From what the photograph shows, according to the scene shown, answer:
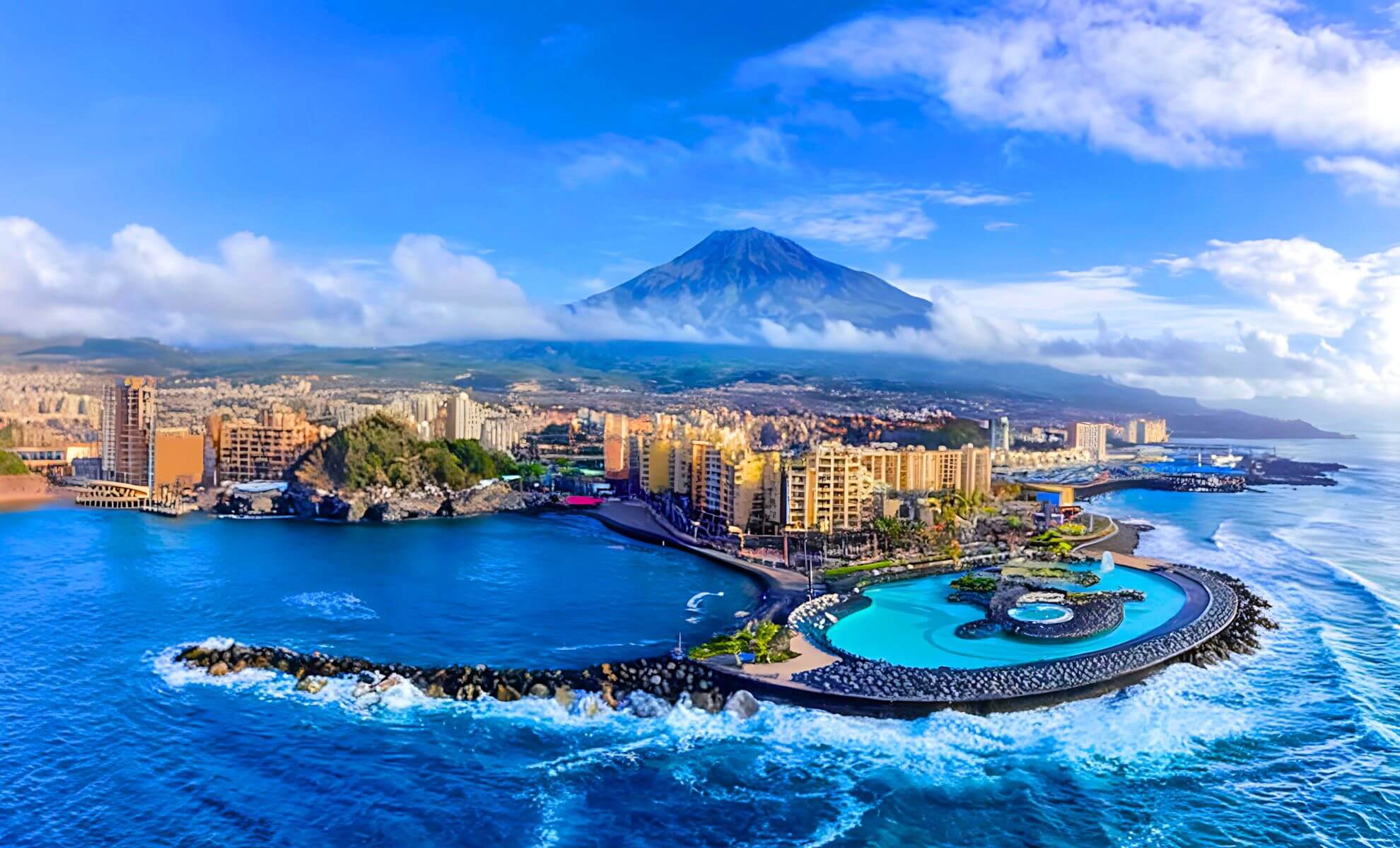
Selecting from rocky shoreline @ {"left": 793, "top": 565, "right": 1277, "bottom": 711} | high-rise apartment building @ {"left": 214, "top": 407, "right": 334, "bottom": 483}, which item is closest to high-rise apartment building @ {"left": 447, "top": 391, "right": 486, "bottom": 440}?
high-rise apartment building @ {"left": 214, "top": 407, "right": 334, "bottom": 483}

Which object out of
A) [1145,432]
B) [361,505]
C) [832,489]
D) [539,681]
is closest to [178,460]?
[361,505]

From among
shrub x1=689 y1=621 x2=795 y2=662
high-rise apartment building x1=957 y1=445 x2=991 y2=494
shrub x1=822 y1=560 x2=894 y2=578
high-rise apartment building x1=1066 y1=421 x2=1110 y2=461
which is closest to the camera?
shrub x1=689 y1=621 x2=795 y2=662

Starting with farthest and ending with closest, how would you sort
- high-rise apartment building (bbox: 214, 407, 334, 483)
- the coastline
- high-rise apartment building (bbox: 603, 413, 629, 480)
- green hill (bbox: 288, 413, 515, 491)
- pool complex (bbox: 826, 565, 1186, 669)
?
1. high-rise apartment building (bbox: 603, 413, 629, 480)
2. high-rise apartment building (bbox: 214, 407, 334, 483)
3. the coastline
4. green hill (bbox: 288, 413, 515, 491)
5. pool complex (bbox: 826, 565, 1186, 669)

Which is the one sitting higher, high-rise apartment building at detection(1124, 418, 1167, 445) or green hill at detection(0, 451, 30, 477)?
high-rise apartment building at detection(1124, 418, 1167, 445)

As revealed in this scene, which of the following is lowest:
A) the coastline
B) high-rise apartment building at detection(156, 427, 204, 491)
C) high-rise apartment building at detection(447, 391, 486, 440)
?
the coastline

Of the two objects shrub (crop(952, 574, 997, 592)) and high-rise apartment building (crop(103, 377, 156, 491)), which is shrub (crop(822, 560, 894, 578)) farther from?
high-rise apartment building (crop(103, 377, 156, 491))

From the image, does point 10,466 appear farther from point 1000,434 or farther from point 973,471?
point 1000,434

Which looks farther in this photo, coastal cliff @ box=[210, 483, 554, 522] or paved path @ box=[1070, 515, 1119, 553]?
coastal cliff @ box=[210, 483, 554, 522]
